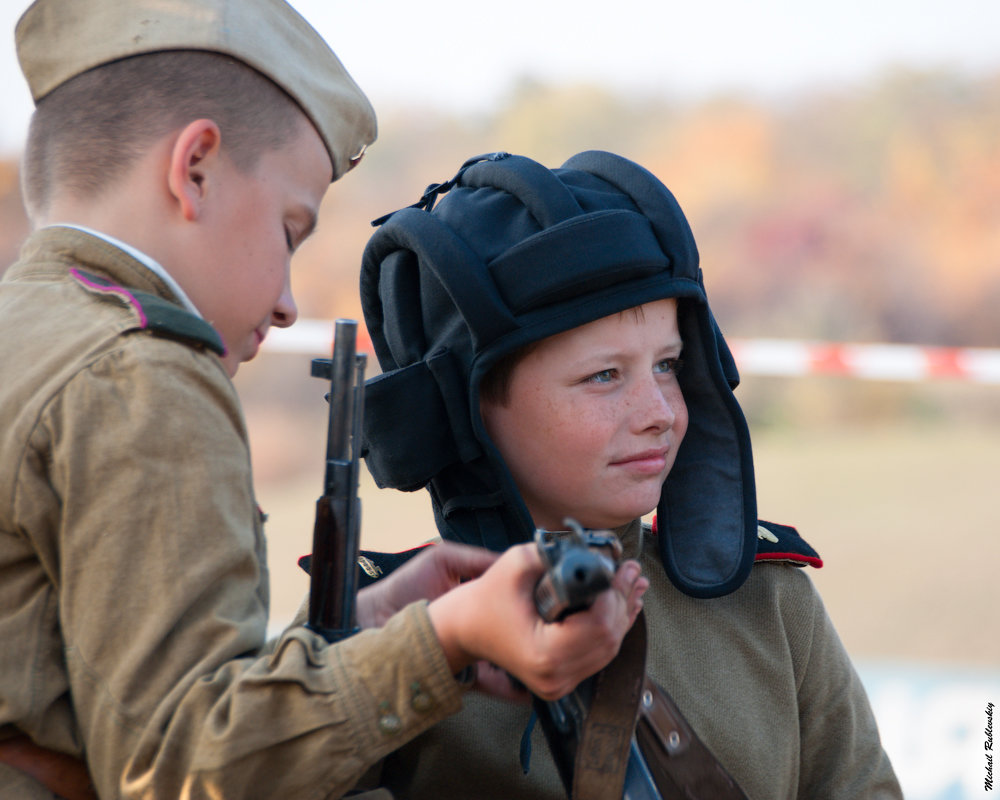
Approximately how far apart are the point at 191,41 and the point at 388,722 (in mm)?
1011

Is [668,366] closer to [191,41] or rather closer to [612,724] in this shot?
[612,724]

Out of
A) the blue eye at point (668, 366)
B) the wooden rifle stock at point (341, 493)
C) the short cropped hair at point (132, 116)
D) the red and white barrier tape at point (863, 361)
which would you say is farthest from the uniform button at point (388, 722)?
the red and white barrier tape at point (863, 361)

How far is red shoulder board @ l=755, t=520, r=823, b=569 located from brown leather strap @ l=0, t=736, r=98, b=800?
1.36m

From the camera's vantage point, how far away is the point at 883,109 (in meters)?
16.2

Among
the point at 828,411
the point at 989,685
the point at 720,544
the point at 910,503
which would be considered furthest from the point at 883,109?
the point at 720,544

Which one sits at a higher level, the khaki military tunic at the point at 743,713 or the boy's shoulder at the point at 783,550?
the boy's shoulder at the point at 783,550

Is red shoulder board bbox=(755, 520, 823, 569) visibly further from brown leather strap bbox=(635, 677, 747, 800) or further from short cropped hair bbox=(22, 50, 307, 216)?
short cropped hair bbox=(22, 50, 307, 216)

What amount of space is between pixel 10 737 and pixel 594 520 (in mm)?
1123

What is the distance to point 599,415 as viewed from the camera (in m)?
2.06

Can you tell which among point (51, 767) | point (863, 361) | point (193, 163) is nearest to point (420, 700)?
point (51, 767)

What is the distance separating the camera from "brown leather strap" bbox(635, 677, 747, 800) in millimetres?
1665

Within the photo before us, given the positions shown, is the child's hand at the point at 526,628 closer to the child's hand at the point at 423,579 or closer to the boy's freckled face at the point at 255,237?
the child's hand at the point at 423,579

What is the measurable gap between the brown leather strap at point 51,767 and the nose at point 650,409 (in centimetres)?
110

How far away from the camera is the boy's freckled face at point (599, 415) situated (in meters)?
2.06
